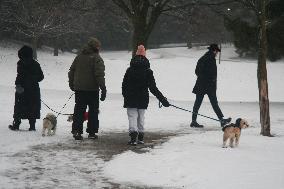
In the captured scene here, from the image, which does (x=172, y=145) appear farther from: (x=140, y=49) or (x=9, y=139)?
(x=9, y=139)

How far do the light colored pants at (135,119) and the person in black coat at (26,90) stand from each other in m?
2.51

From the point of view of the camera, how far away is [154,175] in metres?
6.64

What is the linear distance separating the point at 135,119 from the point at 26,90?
2838 millimetres

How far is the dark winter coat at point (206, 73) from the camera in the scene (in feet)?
40.7

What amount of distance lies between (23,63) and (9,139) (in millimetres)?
1967

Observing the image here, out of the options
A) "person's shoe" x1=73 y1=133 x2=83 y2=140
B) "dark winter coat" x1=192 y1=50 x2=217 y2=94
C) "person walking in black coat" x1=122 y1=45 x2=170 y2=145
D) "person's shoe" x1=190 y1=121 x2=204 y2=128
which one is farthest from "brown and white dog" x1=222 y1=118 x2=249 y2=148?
"dark winter coat" x1=192 y1=50 x2=217 y2=94

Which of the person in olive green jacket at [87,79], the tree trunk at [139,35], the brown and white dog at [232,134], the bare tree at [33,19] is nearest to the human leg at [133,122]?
the person in olive green jacket at [87,79]

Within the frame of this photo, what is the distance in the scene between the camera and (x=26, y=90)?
1049cm

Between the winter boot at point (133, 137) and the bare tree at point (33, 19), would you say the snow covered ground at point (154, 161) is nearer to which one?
the winter boot at point (133, 137)

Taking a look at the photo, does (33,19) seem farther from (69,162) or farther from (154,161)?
(154,161)

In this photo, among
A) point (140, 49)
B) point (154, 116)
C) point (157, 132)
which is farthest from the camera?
point (154, 116)

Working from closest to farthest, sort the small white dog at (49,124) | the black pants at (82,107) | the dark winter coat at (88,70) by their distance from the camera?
the dark winter coat at (88,70) < the black pants at (82,107) < the small white dog at (49,124)

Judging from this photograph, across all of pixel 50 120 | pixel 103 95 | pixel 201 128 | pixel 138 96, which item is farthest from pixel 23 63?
pixel 201 128

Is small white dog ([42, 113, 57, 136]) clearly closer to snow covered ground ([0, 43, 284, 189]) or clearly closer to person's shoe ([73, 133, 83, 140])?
snow covered ground ([0, 43, 284, 189])
